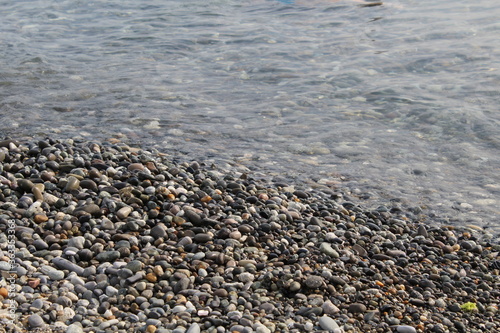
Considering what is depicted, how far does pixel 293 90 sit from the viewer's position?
927 centimetres

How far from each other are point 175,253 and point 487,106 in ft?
20.3

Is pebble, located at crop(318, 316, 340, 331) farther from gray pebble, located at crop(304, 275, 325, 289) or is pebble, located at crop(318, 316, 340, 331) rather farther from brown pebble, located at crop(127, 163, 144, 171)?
brown pebble, located at crop(127, 163, 144, 171)

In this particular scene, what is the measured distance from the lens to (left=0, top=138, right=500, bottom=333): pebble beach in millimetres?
3727

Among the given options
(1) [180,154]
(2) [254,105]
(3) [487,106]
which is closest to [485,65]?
(3) [487,106]

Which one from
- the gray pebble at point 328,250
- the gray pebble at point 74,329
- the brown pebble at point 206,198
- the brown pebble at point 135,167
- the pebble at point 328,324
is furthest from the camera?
the brown pebble at point 135,167

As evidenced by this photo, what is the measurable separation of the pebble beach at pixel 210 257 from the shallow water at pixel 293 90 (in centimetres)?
94

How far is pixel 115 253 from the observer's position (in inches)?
167

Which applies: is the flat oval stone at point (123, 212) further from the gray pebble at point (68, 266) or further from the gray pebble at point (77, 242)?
the gray pebble at point (68, 266)

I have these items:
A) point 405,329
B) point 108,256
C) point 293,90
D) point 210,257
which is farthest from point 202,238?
point 293,90

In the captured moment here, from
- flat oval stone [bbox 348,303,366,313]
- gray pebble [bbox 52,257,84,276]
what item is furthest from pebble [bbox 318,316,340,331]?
gray pebble [bbox 52,257,84,276]

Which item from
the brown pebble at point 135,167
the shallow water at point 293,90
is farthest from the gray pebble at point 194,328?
the shallow water at point 293,90

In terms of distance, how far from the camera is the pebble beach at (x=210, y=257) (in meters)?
3.73

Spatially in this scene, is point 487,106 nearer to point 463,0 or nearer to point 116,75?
point 116,75

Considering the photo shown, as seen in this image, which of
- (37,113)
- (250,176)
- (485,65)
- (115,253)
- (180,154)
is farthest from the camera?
(485,65)
